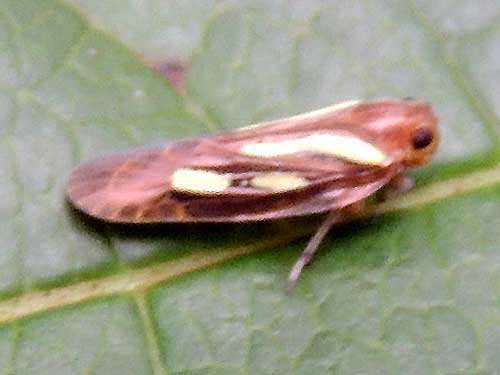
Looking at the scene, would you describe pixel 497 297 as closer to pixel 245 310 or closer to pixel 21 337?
pixel 245 310

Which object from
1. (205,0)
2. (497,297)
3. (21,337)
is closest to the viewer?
(21,337)

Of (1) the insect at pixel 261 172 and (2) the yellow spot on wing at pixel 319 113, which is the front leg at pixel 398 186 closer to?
(1) the insect at pixel 261 172

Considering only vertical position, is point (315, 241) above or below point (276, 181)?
below

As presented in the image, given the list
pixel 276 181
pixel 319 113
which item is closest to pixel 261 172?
pixel 276 181

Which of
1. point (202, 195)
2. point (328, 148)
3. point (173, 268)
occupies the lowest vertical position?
point (173, 268)

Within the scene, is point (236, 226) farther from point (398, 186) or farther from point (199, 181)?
point (398, 186)

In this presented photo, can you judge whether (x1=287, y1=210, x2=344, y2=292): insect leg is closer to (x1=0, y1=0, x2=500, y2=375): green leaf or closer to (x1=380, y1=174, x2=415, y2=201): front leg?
(x1=0, y1=0, x2=500, y2=375): green leaf

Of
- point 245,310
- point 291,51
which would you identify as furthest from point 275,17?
point 245,310

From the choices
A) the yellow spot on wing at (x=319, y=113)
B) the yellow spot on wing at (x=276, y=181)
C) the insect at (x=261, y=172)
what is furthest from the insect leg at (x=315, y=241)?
the yellow spot on wing at (x=319, y=113)
